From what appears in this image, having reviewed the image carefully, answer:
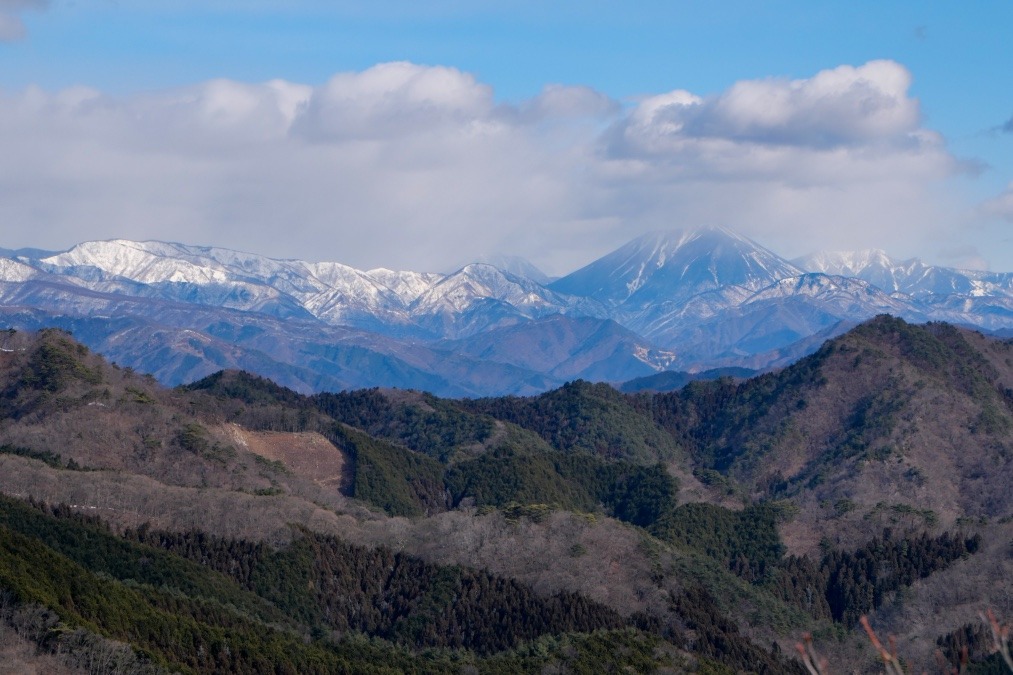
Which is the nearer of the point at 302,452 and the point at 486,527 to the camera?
the point at 486,527

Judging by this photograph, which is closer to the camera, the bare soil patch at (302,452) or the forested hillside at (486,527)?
the forested hillside at (486,527)

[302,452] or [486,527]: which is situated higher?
[302,452]

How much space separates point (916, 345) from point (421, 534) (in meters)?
93.6

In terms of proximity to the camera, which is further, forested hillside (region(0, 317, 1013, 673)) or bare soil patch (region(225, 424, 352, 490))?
bare soil patch (region(225, 424, 352, 490))

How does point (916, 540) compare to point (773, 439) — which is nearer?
point (916, 540)

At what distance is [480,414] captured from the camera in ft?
548

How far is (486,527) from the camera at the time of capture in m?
93.9

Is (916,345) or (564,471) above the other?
(916,345)

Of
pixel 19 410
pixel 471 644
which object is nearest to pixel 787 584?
pixel 471 644

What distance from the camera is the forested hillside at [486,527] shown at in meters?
69.1

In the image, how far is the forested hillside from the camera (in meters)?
69.1

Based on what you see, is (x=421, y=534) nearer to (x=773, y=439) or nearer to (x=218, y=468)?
(x=218, y=468)

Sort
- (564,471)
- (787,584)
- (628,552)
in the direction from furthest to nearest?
(564,471) < (787,584) < (628,552)

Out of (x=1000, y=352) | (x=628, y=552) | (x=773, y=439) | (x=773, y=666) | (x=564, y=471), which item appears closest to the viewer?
(x=773, y=666)
